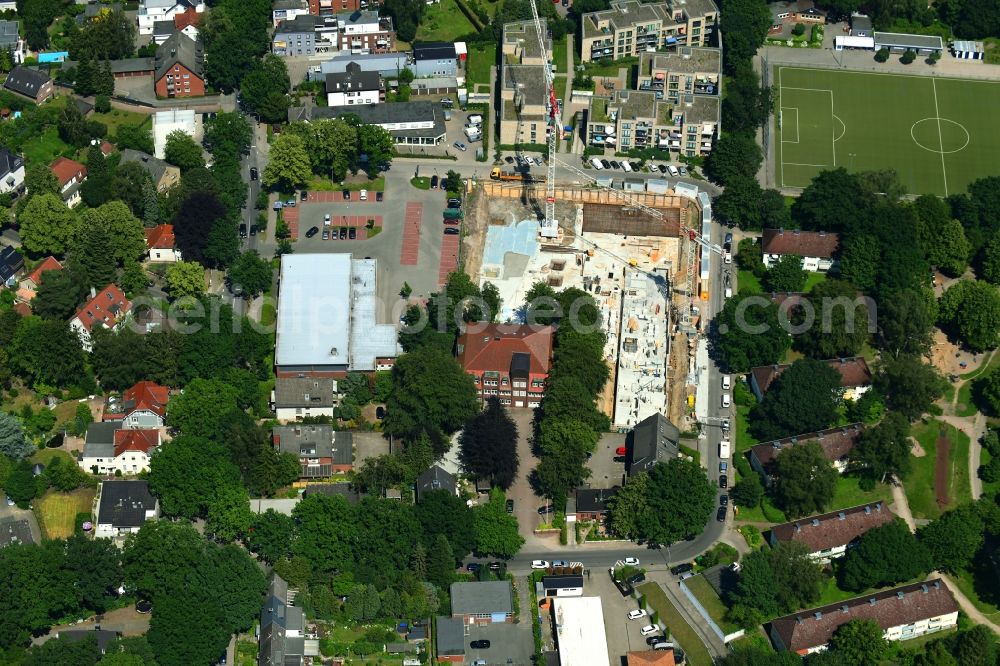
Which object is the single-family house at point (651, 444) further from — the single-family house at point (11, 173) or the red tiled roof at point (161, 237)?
the single-family house at point (11, 173)

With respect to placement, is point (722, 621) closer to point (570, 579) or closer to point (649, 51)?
point (570, 579)

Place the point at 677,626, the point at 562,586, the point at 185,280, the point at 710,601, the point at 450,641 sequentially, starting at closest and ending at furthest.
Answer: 1. the point at 450,641
2. the point at 677,626
3. the point at 710,601
4. the point at 562,586
5. the point at 185,280

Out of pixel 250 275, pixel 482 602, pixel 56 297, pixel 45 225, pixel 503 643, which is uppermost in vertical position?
pixel 45 225

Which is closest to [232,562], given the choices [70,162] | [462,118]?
[70,162]

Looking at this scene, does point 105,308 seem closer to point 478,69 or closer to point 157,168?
point 157,168

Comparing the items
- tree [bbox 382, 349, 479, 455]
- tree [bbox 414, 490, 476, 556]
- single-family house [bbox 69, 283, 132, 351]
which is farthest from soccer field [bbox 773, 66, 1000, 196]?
single-family house [bbox 69, 283, 132, 351]

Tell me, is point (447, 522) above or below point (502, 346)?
below

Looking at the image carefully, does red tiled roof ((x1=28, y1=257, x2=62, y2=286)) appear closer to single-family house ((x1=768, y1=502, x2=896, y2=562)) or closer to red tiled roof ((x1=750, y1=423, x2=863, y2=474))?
red tiled roof ((x1=750, y1=423, x2=863, y2=474))

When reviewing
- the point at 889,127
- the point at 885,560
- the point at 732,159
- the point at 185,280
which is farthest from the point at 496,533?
the point at 889,127
